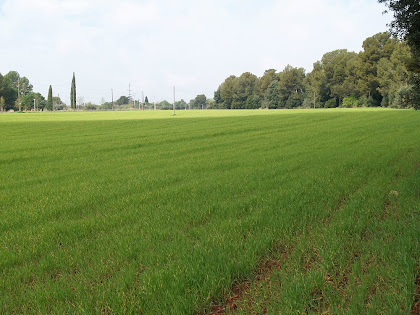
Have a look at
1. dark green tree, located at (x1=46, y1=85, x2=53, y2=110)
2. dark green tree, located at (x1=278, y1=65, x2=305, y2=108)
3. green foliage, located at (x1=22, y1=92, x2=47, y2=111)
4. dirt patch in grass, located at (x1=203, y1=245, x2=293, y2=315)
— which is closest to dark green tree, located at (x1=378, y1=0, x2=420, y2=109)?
dirt patch in grass, located at (x1=203, y1=245, x2=293, y2=315)

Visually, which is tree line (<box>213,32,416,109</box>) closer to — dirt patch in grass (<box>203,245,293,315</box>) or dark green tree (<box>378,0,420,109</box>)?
dark green tree (<box>378,0,420,109</box>)

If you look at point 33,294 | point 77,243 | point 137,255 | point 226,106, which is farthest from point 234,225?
point 226,106

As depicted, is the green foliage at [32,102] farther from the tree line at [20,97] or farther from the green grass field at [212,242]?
the green grass field at [212,242]

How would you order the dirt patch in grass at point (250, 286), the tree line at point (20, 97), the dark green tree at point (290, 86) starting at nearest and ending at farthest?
the dirt patch in grass at point (250, 286) → the dark green tree at point (290, 86) → the tree line at point (20, 97)

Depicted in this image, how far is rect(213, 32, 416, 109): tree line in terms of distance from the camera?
72.7 metres

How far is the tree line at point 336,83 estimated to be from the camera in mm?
72688

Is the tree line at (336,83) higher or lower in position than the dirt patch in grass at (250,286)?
higher

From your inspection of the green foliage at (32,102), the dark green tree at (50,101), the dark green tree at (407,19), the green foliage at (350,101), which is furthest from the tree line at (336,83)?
the green foliage at (32,102)

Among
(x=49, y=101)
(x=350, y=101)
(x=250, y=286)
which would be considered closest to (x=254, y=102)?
(x=350, y=101)

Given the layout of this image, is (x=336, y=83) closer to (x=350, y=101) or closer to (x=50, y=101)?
(x=350, y=101)

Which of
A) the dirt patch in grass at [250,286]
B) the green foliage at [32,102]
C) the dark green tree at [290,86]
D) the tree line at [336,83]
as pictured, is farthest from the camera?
the green foliage at [32,102]

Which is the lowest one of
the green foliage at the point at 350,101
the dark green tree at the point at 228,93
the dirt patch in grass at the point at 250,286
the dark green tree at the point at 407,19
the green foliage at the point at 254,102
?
the dirt patch in grass at the point at 250,286

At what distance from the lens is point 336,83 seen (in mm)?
98250

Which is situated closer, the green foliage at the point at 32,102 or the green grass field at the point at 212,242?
the green grass field at the point at 212,242
